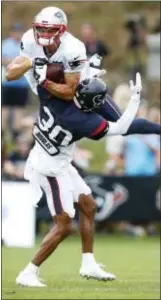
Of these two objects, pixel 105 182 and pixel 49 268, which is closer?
pixel 49 268

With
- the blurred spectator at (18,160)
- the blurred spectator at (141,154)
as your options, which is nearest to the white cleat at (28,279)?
the blurred spectator at (18,160)

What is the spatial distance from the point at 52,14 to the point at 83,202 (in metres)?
1.85

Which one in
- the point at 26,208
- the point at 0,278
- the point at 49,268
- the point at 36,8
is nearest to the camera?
the point at 0,278

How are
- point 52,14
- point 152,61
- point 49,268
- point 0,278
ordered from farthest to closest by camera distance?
point 152,61, point 49,268, point 0,278, point 52,14

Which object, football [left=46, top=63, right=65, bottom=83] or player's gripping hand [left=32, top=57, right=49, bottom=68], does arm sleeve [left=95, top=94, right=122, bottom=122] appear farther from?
player's gripping hand [left=32, top=57, right=49, bottom=68]

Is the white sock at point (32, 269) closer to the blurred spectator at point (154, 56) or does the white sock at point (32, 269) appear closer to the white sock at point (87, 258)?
the white sock at point (87, 258)

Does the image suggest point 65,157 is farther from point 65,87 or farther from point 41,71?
point 41,71

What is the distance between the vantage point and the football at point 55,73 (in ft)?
36.5

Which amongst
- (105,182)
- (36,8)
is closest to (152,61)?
(105,182)

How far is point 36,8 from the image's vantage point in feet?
80.7

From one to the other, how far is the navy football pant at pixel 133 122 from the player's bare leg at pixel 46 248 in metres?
1.02

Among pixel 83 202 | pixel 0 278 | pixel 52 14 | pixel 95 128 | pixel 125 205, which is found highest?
pixel 52 14

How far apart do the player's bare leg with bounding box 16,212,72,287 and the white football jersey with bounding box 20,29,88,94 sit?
141 cm

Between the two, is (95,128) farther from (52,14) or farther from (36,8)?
(36,8)
